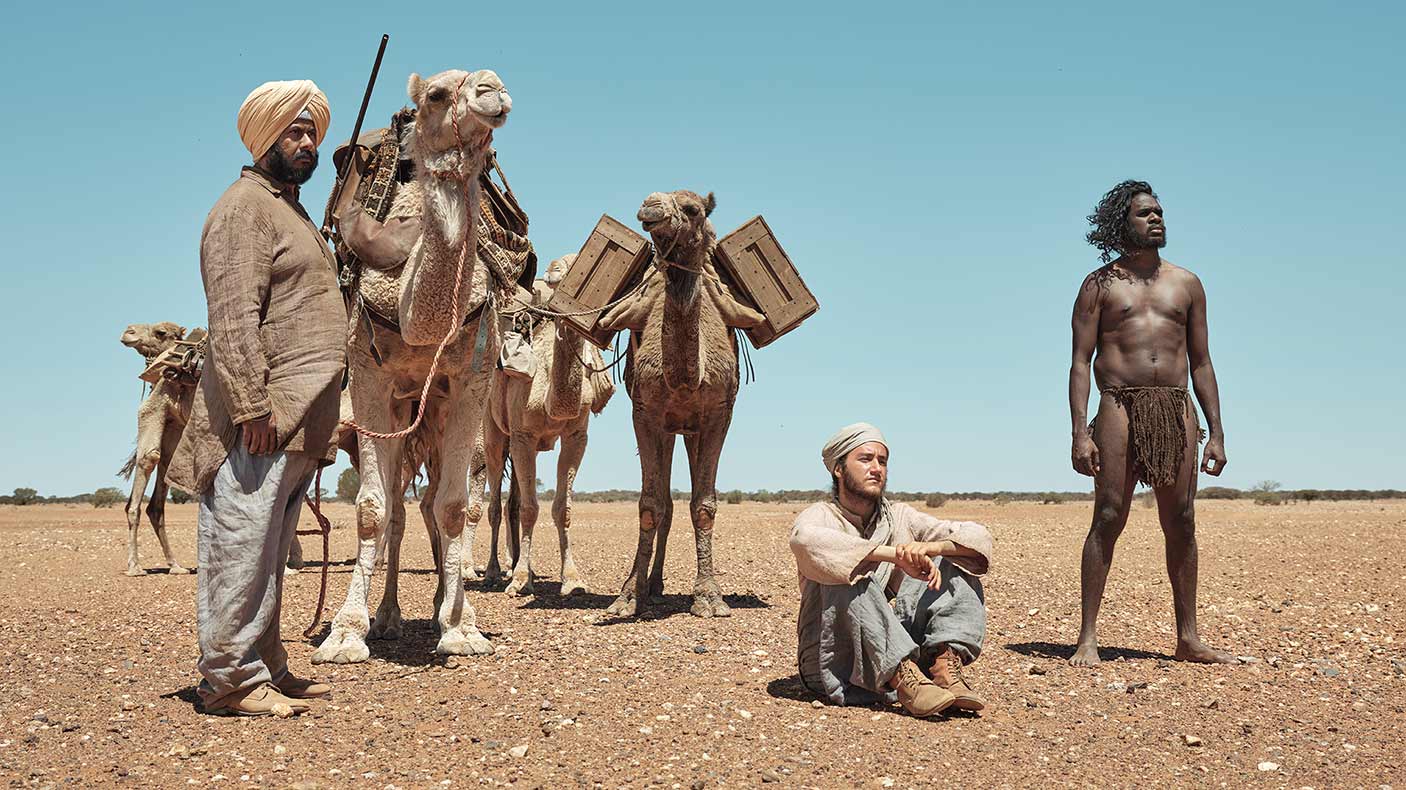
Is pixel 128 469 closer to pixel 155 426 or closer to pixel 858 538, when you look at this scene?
pixel 155 426

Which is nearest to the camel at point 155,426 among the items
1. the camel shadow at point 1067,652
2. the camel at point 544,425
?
the camel at point 544,425

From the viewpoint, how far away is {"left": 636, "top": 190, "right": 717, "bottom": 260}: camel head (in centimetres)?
899

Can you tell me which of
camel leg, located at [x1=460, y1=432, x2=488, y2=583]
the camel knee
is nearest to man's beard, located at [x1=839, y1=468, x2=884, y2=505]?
the camel knee

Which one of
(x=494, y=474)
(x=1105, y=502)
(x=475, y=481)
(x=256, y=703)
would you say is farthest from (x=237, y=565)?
(x=494, y=474)

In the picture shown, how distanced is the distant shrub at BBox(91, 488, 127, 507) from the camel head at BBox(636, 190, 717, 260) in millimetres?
41690

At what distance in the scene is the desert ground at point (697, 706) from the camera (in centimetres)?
535

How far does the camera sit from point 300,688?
656 cm

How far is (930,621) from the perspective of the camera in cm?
649

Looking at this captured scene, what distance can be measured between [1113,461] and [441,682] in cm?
433

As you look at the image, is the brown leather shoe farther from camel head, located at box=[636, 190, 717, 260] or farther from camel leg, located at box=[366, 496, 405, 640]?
camel head, located at box=[636, 190, 717, 260]

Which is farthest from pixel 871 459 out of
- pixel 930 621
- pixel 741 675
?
pixel 741 675

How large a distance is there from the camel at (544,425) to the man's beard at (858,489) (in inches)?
219

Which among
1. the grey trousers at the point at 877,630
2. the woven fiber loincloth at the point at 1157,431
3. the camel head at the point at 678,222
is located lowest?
the grey trousers at the point at 877,630

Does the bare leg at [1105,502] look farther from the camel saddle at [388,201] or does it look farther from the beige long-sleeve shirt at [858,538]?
the camel saddle at [388,201]
